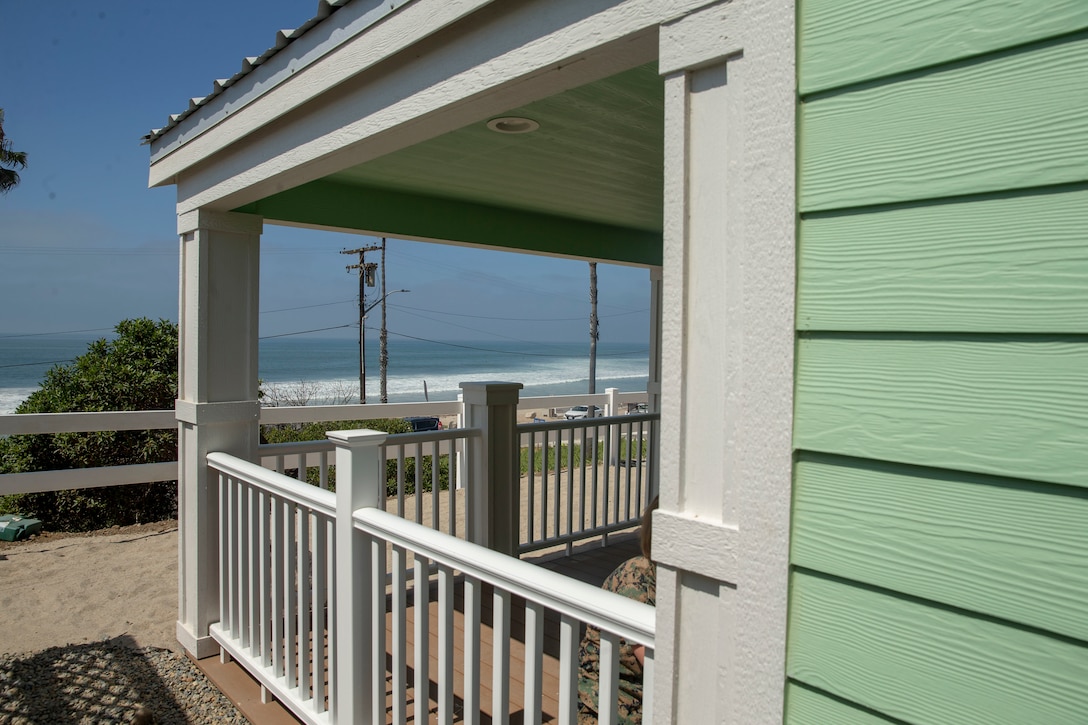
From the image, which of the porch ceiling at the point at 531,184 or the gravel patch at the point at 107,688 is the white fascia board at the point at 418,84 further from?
the gravel patch at the point at 107,688

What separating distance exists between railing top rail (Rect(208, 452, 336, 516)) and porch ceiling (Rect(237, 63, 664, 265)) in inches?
50.9

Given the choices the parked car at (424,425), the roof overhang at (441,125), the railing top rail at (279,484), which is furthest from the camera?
the parked car at (424,425)

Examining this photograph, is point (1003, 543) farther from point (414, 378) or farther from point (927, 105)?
point (414, 378)

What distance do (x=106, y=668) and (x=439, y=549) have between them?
277 cm

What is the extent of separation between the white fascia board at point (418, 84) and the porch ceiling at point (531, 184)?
58 centimetres

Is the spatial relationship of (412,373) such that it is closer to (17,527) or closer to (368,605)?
(17,527)

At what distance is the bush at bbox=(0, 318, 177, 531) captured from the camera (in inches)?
268

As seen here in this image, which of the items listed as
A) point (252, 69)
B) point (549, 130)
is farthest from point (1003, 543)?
point (252, 69)

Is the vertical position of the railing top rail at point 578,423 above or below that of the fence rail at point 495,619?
above

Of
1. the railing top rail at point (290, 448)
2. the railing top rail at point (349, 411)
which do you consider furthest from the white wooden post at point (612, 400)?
the railing top rail at point (290, 448)

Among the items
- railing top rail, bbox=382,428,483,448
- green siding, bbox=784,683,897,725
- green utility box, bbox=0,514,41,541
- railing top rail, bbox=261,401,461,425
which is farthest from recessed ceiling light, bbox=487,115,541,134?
green utility box, bbox=0,514,41,541

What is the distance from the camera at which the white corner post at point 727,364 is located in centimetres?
113

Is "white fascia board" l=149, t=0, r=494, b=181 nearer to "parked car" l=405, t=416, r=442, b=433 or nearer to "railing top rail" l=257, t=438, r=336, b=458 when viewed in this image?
"railing top rail" l=257, t=438, r=336, b=458

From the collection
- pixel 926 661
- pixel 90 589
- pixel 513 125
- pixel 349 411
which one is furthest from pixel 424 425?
pixel 926 661
